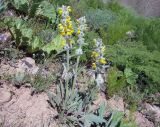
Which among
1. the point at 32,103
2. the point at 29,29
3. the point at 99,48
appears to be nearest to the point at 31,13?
the point at 29,29

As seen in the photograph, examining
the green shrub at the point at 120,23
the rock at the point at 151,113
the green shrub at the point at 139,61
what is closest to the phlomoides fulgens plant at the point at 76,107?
the rock at the point at 151,113

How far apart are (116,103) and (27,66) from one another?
1222mm

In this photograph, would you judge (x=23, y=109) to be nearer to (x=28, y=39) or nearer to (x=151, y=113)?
(x=28, y=39)

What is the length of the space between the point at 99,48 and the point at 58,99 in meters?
0.84

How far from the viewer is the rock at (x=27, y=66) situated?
4875 mm

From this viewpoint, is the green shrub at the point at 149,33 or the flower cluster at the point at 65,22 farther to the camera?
the green shrub at the point at 149,33

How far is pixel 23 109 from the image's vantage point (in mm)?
4398

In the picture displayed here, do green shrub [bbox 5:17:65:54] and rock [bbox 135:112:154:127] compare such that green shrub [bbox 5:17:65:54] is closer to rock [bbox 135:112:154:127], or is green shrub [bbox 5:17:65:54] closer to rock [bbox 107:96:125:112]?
rock [bbox 107:96:125:112]

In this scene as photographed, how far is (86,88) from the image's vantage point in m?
4.95

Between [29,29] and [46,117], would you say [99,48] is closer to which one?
[46,117]

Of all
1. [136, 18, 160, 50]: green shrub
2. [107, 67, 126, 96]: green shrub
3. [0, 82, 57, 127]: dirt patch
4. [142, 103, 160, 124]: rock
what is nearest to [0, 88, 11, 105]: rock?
[0, 82, 57, 127]: dirt patch

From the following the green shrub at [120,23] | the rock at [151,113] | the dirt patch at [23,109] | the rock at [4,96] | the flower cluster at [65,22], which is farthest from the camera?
the green shrub at [120,23]

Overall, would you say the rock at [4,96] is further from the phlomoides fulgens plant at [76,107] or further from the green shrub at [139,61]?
the green shrub at [139,61]

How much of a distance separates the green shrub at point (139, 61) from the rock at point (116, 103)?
0.46m
